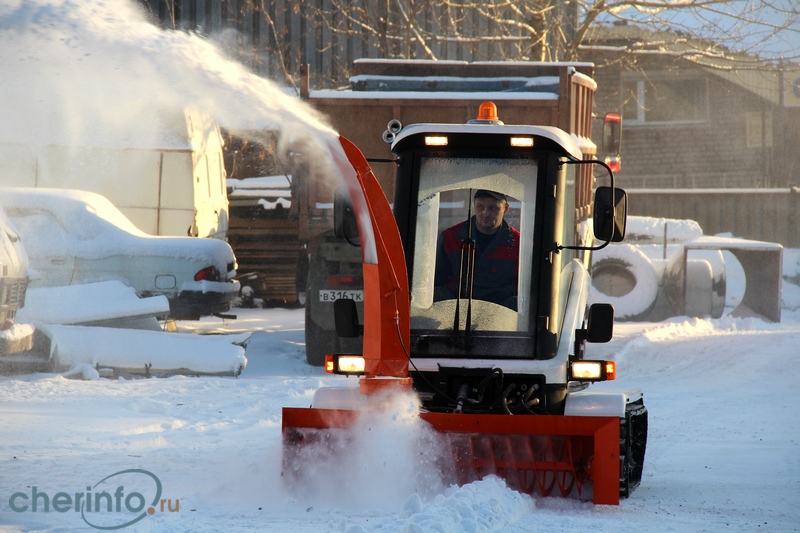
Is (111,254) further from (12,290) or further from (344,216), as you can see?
(344,216)

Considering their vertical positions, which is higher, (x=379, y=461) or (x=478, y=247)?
(x=478, y=247)

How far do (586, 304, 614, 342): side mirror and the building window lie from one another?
1004 inches

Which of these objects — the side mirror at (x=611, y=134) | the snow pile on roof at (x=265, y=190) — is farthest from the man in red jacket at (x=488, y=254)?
the snow pile on roof at (x=265, y=190)

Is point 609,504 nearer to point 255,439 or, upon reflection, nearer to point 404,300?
point 404,300

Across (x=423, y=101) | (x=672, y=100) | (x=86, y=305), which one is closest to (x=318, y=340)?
(x=86, y=305)

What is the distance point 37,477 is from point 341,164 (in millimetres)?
2321

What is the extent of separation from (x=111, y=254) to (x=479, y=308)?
254 inches

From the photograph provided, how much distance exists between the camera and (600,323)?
515cm

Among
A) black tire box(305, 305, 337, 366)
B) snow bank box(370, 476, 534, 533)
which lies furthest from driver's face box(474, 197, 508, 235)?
black tire box(305, 305, 337, 366)

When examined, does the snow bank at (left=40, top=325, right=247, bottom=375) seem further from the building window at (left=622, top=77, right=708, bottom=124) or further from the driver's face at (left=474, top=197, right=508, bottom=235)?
the building window at (left=622, top=77, right=708, bottom=124)

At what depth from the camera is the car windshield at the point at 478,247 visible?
5051mm

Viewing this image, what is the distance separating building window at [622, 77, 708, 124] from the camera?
29.5 meters

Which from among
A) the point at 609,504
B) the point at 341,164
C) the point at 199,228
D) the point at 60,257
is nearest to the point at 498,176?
the point at 341,164

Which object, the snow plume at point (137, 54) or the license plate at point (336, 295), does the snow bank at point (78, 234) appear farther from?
the snow plume at point (137, 54)
